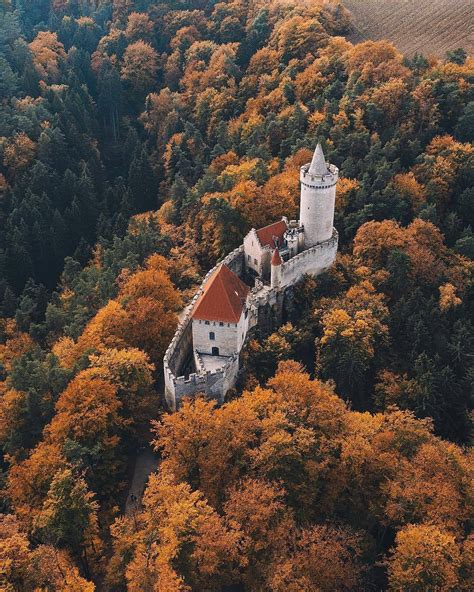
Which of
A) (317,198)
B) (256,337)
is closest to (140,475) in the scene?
(256,337)

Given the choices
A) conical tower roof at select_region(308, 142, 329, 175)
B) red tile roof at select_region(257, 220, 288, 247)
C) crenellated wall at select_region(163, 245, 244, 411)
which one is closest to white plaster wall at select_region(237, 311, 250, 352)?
crenellated wall at select_region(163, 245, 244, 411)

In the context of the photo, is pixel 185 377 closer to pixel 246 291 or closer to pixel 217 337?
pixel 217 337

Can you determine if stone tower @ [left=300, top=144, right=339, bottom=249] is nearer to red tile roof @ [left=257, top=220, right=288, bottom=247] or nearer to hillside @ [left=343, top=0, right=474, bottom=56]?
red tile roof @ [left=257, top=220, right=288, bottom=247]

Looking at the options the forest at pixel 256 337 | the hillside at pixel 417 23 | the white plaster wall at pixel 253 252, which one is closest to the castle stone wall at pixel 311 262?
the forest at pixel 256 337

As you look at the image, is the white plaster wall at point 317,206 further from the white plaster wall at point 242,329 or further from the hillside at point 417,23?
the hillside at point 417,23

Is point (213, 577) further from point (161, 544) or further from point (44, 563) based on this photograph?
point (44, 563)

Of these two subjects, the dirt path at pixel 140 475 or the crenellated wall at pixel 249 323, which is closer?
the dirt path at pixel 140 475

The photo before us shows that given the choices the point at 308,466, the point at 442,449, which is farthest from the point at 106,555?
the point at 442,449
